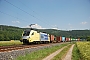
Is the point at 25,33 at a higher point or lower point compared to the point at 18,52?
higher

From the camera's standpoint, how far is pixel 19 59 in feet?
67.9

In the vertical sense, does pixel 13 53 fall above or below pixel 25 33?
below

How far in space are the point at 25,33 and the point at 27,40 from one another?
2797 millimetres

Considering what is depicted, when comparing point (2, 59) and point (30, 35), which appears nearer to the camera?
point (2, 59)

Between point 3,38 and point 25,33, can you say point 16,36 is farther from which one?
point 25,33

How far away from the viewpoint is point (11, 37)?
433 ft

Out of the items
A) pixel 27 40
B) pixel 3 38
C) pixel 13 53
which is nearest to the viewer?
pixel 13 53

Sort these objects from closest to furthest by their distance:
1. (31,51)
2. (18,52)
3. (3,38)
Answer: (18,52)
(31,51)
(3,38)

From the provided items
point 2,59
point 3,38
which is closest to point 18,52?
point 2,59

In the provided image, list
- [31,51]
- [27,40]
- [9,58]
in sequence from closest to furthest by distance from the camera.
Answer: [9,58] < [31,51] < [27,40]

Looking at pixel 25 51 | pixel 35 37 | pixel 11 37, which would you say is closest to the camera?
pixel 25 51

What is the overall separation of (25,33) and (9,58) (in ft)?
85.0

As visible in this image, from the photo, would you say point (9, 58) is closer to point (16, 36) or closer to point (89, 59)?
point (89, 59)

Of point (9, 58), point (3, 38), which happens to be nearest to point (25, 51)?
point (9, 58)
